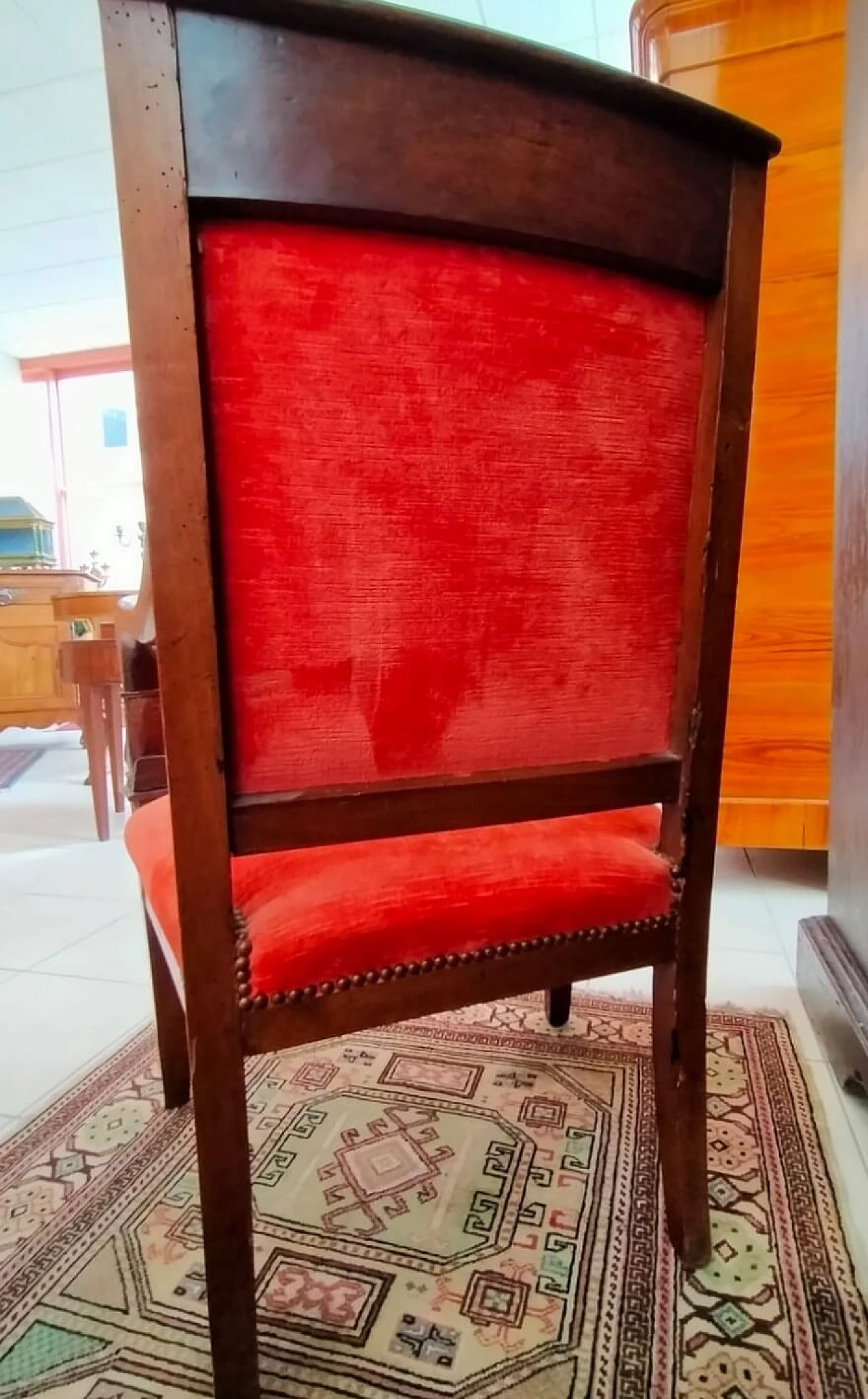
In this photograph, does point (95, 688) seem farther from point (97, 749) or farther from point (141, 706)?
point (141, 706)

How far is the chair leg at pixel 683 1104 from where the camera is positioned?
30.0 inches

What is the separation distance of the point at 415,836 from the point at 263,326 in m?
0.41

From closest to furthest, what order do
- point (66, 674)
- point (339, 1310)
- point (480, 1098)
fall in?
1. point (339, 1310)
2. point (480, 1098)
3. point (66, 674)

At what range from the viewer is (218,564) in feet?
1.83

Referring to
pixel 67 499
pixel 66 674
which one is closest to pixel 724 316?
pixel 66 674

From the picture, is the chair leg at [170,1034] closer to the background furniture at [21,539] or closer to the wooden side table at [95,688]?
the wooden side table at [95,688]

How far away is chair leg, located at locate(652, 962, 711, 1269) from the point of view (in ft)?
2.50

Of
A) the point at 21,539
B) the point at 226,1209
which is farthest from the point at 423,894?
the point at 21,539

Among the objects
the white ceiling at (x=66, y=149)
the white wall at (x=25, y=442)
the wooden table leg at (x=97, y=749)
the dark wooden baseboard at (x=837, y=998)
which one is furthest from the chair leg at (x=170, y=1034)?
the white wall at (x=25, y=442)

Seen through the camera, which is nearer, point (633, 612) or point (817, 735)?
point (633, 612)

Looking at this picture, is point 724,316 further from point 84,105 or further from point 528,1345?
point 84,105

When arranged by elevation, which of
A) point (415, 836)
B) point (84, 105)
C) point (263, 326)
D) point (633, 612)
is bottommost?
point (415, 836)

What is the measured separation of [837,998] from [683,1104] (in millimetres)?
437

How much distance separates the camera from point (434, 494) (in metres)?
0.59
